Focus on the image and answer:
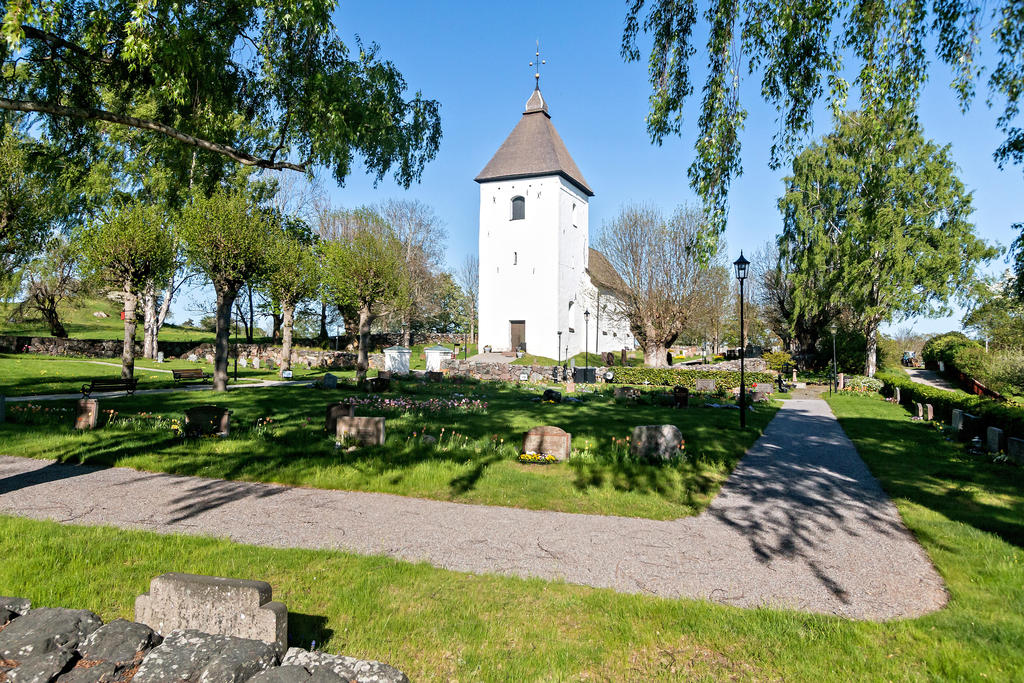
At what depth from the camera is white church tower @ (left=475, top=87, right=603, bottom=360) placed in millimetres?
43906

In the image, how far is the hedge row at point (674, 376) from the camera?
29.9m

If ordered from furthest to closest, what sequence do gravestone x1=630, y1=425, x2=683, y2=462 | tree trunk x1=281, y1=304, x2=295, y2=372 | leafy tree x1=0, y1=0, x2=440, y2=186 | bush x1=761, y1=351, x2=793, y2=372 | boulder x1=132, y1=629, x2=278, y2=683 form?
bush x1=761, y1=351, x2=793, y2=372
tree trunk x1=281, y1=304, x2=295, y2=372
gravestone x1=630, y1=425, x2=683, y2=462
leafy tree x1=0, y1=0, x2=440, y2=186
boulder x1=132, y1=629, x2=278, y2=683

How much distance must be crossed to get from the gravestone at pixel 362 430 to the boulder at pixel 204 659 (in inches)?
296

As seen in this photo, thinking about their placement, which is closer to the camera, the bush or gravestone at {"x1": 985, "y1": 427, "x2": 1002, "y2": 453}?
gravestone at {"x1": 985, "y1": 427, "x2": 1002, "y2": 453}

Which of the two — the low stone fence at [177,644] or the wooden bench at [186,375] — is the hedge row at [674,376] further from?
the low stone fence at [177,644]

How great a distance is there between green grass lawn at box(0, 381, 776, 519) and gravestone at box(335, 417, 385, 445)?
294 millimetres

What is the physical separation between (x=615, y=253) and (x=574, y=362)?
9.17 m

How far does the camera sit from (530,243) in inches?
1751

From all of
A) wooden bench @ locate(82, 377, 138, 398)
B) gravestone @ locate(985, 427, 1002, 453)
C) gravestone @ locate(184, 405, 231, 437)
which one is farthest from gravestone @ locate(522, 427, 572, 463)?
wooden bench @ locate(82, 377, 138, 398)

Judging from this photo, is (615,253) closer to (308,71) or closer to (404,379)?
(404,379)

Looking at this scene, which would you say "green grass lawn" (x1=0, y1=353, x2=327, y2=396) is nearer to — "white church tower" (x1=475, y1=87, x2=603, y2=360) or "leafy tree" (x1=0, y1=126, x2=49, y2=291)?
"leafy tree" (x1=0, y1=126, x2=49, y2=291)

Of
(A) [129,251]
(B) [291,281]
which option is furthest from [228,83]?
(B) [291,281]

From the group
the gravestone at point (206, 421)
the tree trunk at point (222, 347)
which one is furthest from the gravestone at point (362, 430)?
the tree trunk at point (222, 347)

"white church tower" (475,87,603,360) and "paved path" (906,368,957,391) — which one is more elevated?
"white church tower" (475,87,603,360)
